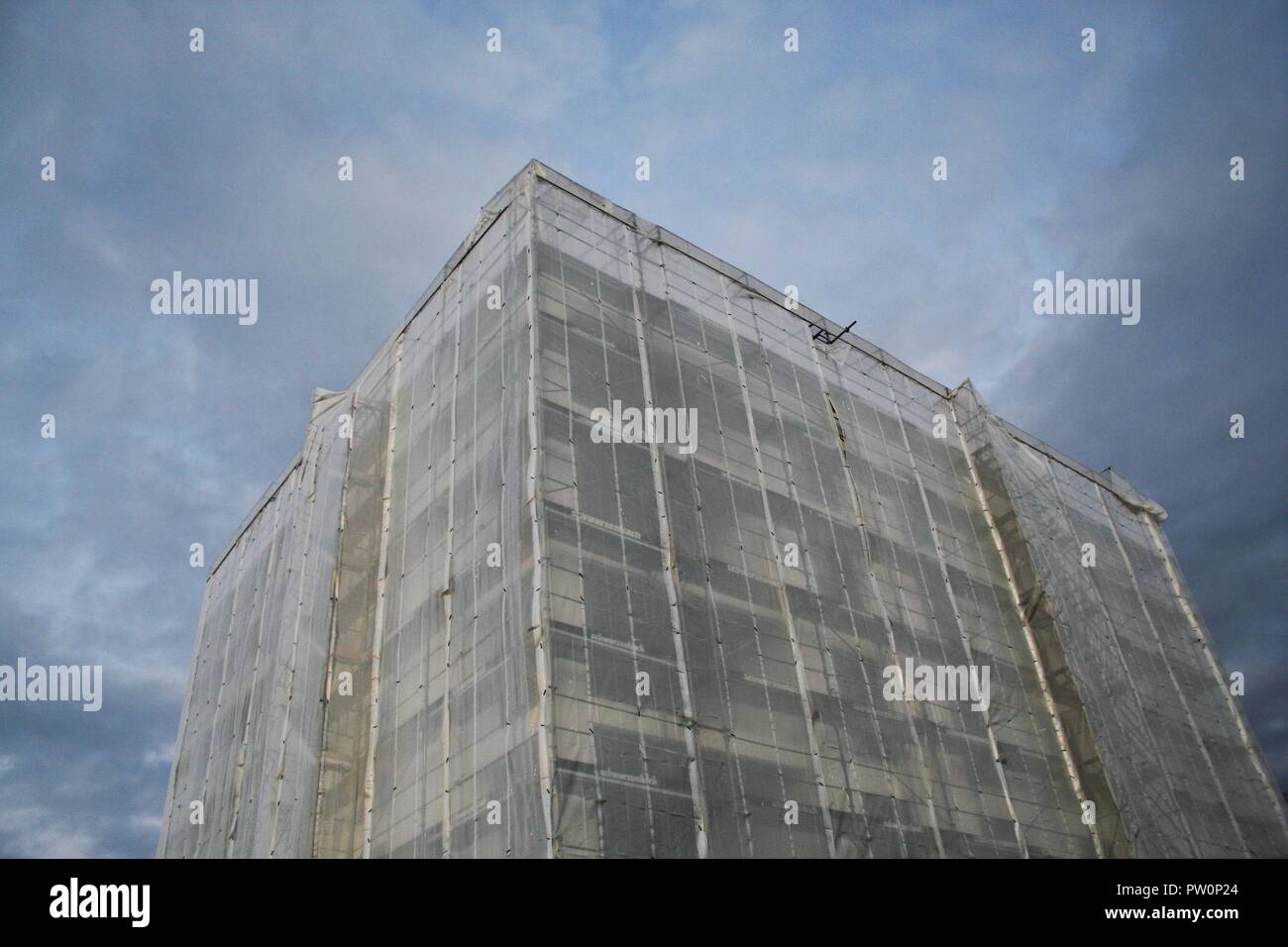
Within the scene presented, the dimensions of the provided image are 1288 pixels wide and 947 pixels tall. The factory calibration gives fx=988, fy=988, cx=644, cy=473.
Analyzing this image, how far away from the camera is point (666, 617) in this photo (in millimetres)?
12469

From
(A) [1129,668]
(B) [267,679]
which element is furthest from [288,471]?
(A) [1129,668]

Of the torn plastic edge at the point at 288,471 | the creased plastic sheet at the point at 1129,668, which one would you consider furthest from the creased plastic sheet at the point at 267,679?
the creased plastic sheet at the point at 1129,668

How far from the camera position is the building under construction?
11680 mm

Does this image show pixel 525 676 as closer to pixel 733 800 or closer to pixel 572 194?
pixel 733 800

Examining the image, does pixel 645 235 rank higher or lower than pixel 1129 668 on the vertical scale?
higher

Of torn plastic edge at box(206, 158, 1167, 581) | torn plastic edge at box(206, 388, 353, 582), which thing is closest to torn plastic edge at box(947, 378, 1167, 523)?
torn plastic edge at box(206, 158, 1167, 581)

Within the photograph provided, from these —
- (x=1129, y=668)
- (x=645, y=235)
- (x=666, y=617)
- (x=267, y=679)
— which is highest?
(x=645, y=235)

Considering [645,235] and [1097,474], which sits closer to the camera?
[645,235]

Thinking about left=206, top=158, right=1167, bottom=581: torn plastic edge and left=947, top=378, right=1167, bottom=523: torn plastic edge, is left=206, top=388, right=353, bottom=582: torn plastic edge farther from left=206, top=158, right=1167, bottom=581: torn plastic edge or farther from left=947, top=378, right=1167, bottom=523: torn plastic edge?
left=947, top=378, right=1167, bottom=523: torn plastic edge

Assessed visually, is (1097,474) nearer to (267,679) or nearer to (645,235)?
(645,235)

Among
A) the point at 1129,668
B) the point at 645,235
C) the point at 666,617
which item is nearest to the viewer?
the point at 666,617

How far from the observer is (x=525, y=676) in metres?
11.2
